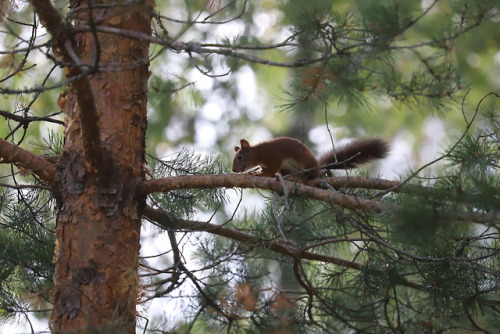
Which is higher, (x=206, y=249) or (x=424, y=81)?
(x=424, y=81)

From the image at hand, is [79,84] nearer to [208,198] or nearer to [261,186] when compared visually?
[261,186]

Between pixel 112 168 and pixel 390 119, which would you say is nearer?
pixel 112 168

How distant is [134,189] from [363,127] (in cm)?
610

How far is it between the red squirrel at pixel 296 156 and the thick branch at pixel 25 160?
1.02 metres

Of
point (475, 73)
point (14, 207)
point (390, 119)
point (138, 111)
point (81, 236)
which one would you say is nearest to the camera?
point (81, 236)

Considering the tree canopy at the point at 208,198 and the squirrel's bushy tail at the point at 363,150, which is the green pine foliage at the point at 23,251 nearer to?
the tree canopy at the point at 208,198

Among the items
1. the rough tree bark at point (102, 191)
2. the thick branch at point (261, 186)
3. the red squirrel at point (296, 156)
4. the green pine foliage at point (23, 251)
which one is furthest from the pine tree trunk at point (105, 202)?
the red squirrel at point (296, 156)

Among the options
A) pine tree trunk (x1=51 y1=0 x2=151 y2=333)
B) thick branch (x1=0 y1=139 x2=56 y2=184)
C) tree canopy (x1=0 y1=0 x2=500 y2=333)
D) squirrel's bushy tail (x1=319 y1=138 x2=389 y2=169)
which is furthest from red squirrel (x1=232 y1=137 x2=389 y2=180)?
thick branch (x1=0 y1=139 x2=56 y2=184)

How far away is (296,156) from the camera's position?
3.13m

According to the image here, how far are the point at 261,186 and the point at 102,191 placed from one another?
582 millimetres

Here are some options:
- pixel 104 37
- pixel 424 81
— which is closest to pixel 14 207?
pixel 104 37

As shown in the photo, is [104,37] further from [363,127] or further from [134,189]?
[363,127]

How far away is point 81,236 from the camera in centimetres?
199

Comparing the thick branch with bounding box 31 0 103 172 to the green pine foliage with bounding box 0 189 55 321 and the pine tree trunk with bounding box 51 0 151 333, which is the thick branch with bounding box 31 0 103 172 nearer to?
the pine tree trunk with bounding box 51 0 151 333
